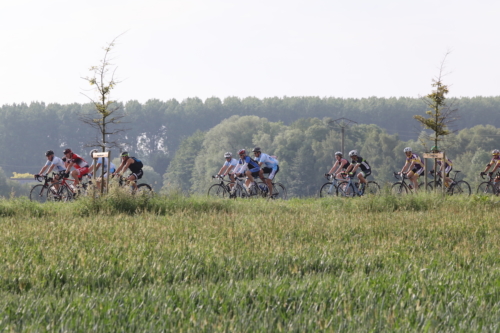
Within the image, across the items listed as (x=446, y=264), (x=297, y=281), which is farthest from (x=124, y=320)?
(x=446, y=264)

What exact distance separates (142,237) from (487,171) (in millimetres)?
15997

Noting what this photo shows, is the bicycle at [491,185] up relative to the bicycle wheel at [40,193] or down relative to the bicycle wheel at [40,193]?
up

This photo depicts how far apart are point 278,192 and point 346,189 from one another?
2481 millimetres

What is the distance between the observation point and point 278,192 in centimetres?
2108

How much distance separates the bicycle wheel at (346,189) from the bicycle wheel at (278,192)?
6.39ft

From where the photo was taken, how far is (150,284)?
5.54 meters

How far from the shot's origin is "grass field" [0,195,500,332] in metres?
4.42

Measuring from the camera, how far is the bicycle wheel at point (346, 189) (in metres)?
19.6

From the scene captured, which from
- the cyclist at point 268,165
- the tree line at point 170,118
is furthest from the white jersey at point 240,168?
the tree line at point 170,118

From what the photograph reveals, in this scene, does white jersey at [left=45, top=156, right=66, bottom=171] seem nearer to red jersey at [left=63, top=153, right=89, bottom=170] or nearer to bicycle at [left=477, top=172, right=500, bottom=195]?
red jersey at [left=63, top=153, right=89, bottom=170]

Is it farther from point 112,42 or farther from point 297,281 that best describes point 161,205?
point 297,281

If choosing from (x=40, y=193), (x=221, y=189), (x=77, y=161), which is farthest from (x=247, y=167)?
(x=40, y=193)

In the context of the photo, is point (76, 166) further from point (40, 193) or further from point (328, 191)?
point (328, 191)

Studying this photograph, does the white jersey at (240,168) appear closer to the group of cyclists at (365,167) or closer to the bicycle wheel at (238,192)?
the bicycle wheel at (238,192)
